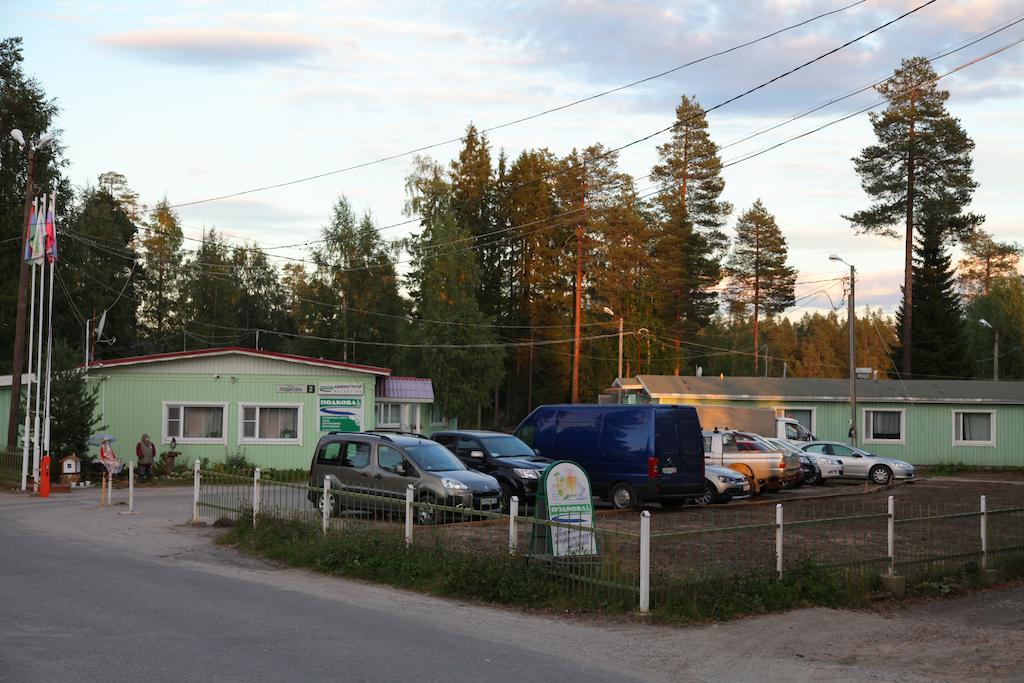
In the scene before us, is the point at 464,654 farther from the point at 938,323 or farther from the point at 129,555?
the point at 938,323

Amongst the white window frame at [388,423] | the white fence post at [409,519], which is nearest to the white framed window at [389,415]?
the white window frame at [388,423]

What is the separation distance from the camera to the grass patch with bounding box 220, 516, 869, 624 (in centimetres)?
1170

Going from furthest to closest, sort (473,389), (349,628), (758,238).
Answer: (758,238) < (473,389) < (349,628)

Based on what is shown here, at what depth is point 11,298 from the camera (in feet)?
163

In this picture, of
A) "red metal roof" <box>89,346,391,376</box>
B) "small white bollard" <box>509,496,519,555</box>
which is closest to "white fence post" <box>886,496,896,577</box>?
"small white bollard" <box>509,496,519,555</box>

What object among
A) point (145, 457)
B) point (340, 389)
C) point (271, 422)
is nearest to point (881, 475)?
point (340, 389)

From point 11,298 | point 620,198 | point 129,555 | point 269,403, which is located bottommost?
point 129,555

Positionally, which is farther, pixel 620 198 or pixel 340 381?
pixel 620 198

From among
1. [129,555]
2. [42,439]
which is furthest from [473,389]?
[129,555]

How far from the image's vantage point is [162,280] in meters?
79.2

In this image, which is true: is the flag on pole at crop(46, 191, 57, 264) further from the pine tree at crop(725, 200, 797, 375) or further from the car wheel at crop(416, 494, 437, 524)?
the pine tree at crop(725, 200, 797, 375)

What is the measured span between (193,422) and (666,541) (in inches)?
1006

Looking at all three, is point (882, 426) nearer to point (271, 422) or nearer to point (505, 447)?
point (271, 422)

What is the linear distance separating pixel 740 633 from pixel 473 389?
2117 inches
